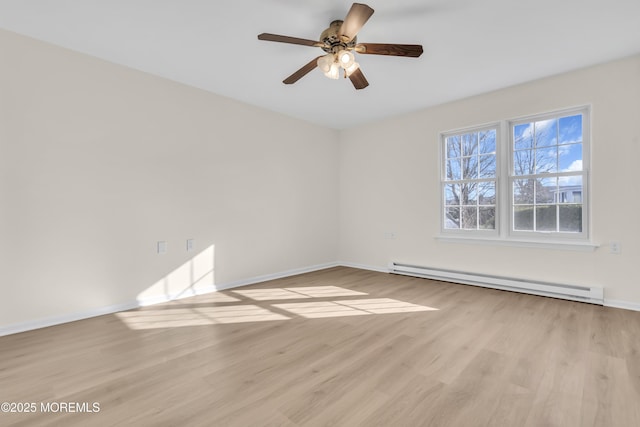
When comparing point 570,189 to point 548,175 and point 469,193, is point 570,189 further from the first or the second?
point 469,193

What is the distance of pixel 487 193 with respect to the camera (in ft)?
13.2

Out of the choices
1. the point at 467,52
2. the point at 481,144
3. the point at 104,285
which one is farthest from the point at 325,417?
the point at 481,144

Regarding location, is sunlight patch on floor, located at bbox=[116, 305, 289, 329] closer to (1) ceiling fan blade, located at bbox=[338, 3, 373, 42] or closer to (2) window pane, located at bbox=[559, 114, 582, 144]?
(1) ceiling fan blade, located at bbox=[338, 3, 373, 42]

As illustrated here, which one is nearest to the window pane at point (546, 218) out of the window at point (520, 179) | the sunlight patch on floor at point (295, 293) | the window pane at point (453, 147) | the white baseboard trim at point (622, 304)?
the window at point (520, 179)

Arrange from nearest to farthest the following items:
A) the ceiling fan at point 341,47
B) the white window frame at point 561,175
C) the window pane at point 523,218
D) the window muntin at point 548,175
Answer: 1. the ceiling fan at point 341,47
2. the white window frame at point 561,175
3. the window muntin at point 548,175
4. the window pane at point 523,218

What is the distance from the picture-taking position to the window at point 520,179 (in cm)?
337

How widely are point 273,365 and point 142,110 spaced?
297 centimetres

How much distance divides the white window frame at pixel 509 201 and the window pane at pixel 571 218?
5cm

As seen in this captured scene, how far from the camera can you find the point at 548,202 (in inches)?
139

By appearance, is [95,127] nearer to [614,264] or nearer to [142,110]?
[142,110]

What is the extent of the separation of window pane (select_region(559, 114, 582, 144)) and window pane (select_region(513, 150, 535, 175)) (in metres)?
0.33

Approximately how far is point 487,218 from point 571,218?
0.88m

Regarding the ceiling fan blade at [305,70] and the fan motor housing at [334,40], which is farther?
the ceiling fan blade at [305,70]

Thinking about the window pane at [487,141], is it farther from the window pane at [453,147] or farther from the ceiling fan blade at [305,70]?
the ceiling fan blade at [305,70]
